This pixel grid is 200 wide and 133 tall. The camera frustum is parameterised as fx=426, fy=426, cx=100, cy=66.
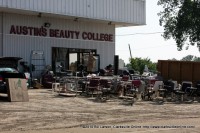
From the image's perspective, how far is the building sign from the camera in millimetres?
26905

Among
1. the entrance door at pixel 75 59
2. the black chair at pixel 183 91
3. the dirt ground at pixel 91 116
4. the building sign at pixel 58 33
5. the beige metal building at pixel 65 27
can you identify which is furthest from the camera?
the entrance door at pixel 75 59

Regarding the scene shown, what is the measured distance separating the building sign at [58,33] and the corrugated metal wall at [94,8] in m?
1.94

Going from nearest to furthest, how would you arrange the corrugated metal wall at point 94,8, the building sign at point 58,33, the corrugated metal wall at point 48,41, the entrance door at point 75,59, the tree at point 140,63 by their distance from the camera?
the corrugated metal wall at point 94,8, the corrugated metal wall at point 48,41, the building sign at point 58,33, the entrance door at point 75,59, the tree at point 140,63

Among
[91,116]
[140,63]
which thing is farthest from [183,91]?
[140,63]

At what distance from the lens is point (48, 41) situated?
28641mm

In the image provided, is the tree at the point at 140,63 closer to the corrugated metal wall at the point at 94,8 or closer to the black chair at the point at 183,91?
the corrugated metal wall at the point at 94,8

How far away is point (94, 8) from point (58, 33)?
3013mm

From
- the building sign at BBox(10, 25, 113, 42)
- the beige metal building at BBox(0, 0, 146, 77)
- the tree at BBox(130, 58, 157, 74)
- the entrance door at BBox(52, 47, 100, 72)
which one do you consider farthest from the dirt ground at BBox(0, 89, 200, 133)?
the tree at BBox(130, 58, 157, 74)

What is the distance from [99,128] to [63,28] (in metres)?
18.4

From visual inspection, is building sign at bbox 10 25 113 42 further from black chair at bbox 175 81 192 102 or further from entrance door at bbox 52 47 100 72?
black chair at bbox 175 81 192 102

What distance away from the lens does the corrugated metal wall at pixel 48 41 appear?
26.4 meters

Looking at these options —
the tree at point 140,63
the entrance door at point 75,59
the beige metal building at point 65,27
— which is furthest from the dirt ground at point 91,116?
the tree at point 140,63

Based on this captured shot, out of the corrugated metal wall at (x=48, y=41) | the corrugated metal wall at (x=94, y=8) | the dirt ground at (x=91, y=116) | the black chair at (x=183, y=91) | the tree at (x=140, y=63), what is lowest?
the dirt ground at (x=91, y=116)

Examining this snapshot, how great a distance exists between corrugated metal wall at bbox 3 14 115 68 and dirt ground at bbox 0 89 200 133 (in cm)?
760
